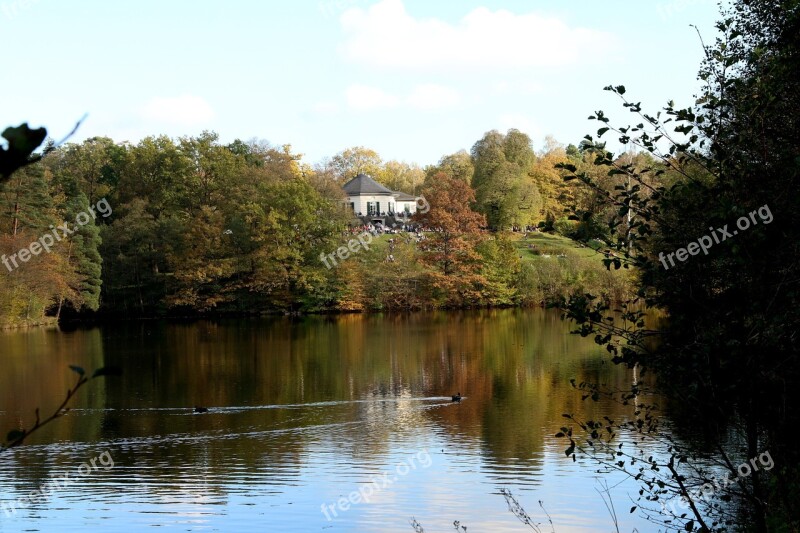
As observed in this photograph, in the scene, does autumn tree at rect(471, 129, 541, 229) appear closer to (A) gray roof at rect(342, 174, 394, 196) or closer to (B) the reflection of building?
(B) the reflection of building

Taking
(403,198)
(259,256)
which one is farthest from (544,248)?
(403,198)

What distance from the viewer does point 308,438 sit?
1805 cm

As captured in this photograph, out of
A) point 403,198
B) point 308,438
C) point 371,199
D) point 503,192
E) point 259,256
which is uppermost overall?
point 403,198

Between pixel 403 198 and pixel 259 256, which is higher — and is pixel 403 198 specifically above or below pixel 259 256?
above

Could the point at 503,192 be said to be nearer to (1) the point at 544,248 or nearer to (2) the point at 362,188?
(1) the point at 544,248

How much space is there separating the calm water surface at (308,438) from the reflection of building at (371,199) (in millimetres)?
46484

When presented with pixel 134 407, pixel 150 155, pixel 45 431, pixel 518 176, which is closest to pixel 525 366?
pixel 134 407

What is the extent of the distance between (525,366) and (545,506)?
14790 mm

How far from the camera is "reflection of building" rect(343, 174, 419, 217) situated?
80625mm

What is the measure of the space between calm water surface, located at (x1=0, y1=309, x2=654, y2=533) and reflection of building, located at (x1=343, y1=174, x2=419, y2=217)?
4648 centimetres

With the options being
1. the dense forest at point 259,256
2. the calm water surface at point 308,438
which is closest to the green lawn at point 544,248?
the dense forest at point 259,256

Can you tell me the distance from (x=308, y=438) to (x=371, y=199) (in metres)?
64.2

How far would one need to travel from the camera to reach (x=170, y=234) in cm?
5228

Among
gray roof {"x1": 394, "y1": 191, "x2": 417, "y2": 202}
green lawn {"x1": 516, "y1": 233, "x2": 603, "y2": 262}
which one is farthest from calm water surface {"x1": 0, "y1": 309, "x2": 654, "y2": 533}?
gray roof {"x1": 394, "y1": 191, "x2": 417, "y2": 202}
